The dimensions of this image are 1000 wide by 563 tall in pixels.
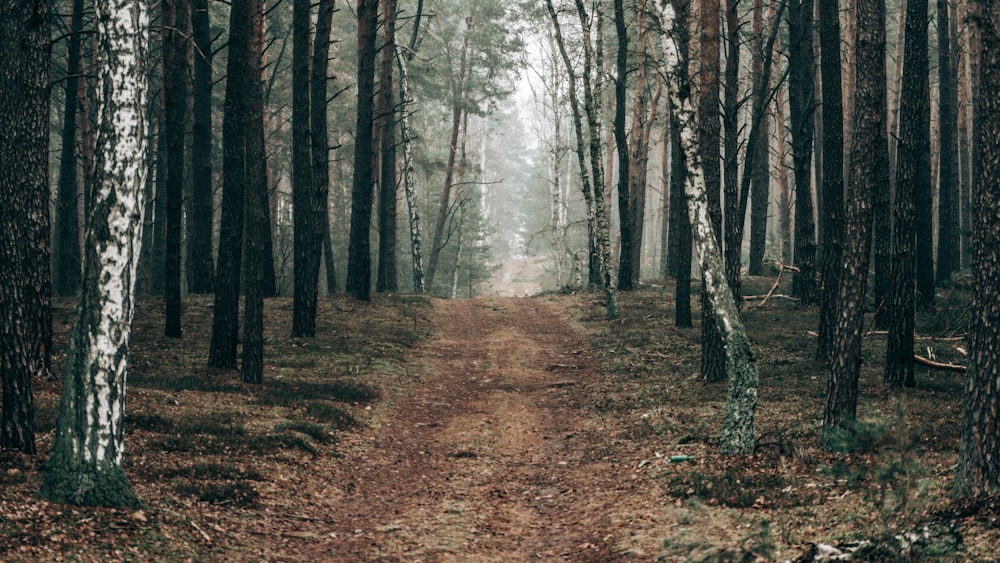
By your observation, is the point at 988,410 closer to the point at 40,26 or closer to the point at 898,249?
the point at 898,249

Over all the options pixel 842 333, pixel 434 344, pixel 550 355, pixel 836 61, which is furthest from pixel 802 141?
pixel 842 333

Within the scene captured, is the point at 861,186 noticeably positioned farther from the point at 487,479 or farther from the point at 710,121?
the point at 487,479

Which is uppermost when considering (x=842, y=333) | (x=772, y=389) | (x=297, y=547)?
(x=842, y=333)

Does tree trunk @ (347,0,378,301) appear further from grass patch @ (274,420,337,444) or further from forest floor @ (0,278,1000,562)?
grass patch @ (274,420,337,444)

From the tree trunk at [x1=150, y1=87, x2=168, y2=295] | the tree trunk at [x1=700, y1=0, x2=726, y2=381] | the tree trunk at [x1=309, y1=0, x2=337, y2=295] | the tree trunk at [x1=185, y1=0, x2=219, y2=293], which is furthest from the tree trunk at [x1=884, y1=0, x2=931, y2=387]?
the tree trunk at [x1=150, y1=87, x2=168, y2=295]

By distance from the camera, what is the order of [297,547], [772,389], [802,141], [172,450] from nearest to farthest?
[297,547]
[172,450]
[772,389]
[802,141]

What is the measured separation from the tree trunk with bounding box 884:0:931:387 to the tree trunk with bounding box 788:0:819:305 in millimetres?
6976

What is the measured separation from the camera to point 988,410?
6594mm

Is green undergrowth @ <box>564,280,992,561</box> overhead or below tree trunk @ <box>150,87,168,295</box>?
below

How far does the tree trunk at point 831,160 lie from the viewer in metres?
12.4

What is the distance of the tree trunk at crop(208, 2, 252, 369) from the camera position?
12.7 m

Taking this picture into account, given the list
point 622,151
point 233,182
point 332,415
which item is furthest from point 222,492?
point 622,151

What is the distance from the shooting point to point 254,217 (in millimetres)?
12727

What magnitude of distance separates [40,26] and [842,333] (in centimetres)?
1066
